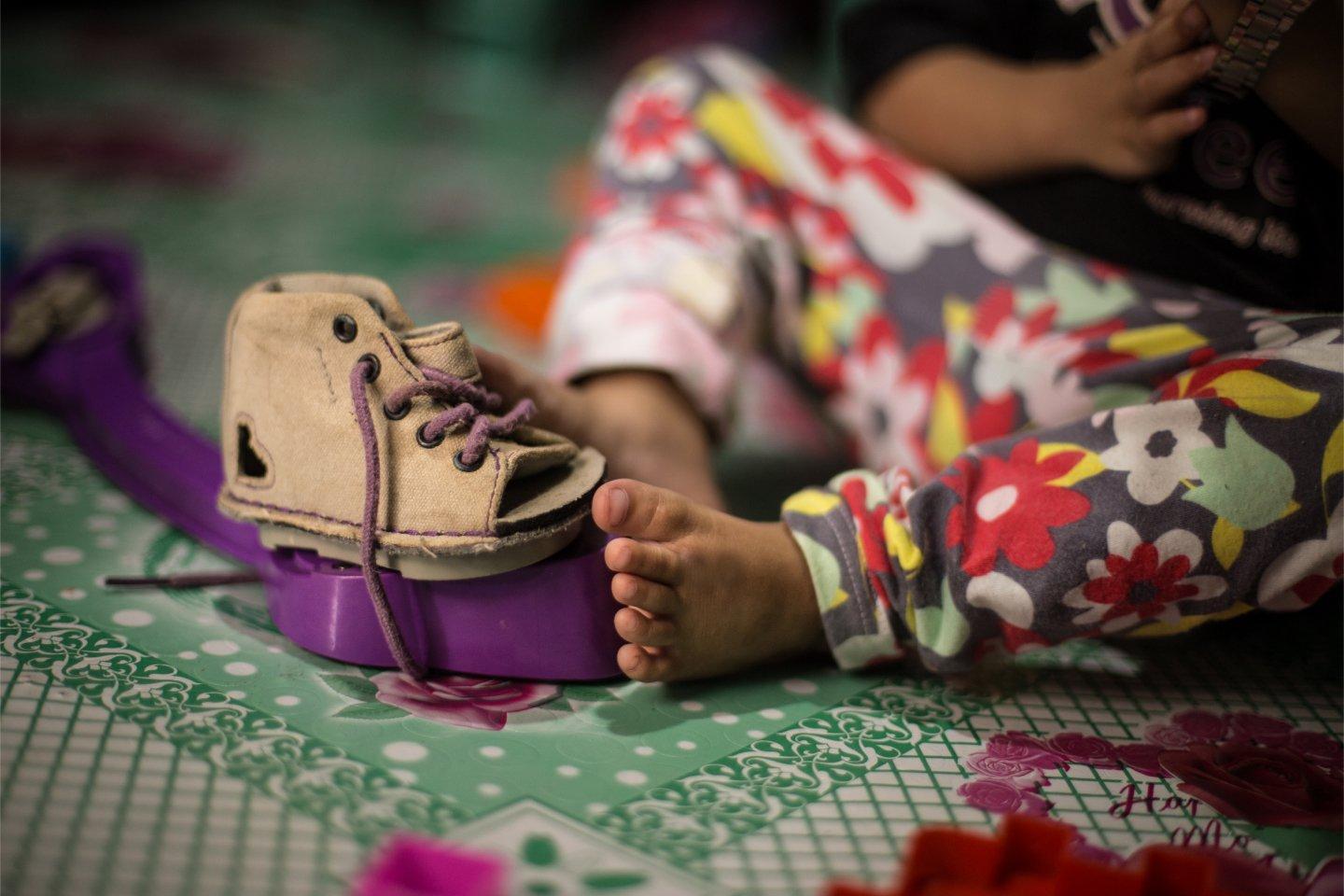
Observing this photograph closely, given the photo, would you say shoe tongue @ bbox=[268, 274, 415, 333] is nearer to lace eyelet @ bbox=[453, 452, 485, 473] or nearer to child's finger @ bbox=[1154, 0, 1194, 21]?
lace eyelet @ bbox=[453, 452, 485, 473]

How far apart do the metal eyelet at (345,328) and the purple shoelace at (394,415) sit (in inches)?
0.6

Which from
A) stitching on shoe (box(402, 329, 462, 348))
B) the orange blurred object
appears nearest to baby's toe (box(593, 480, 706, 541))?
stitching on shoe (box(402, 329, 462, 348))

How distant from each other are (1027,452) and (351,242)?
900mm

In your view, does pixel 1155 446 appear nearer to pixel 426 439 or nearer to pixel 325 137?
pixel 426 439

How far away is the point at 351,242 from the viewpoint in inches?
51.2

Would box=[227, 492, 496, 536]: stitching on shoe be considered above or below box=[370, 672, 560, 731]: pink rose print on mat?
above

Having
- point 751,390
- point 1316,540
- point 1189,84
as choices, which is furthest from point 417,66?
point 1316,540

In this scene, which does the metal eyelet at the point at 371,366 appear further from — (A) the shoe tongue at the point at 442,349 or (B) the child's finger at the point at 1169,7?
(B) the child's finger at the point at 1169,7

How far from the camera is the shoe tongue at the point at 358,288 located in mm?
605

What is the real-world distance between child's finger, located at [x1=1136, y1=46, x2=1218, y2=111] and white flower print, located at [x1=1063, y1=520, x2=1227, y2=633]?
26 centimetres

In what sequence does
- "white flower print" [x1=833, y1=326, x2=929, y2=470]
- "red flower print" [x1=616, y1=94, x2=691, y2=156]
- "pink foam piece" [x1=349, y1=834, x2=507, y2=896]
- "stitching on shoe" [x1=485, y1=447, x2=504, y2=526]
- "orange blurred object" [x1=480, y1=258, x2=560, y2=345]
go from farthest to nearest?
1. "orange blurred object" [x1=480, y1=258, x2=560, y2=345]
2. "red flower print" [x1=616, y1=94, x2=691, y2=156]
3. "white flower print" [x1=833, y1=326, x2=929, y2=470]
4. "stitching on shoe" [x1=485, y1=447, x2=504, y2=526]
5. "pink foam piece" [x1=349, y1=834, x2=507, y2=896]

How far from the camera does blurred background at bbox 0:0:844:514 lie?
1188mm

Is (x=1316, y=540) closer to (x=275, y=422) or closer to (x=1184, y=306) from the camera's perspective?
(x=1184, y=306)

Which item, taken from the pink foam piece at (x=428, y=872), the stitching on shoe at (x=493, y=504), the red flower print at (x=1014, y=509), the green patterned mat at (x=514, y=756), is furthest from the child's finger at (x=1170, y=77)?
the pink foam piece at (x=428, y=872)
